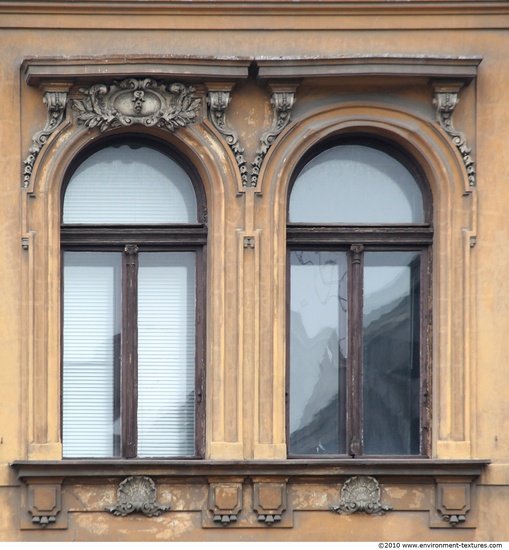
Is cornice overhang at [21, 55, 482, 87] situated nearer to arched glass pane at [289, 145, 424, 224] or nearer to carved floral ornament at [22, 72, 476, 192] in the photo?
carved floral ornament at [22, 72, 476, 192]

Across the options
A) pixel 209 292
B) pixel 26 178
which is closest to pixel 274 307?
pixel 209 292

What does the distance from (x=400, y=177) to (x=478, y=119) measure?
0.94 meters

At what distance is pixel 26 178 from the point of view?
15055mm

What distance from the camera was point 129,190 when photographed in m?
15.5

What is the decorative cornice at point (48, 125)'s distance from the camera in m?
15.1

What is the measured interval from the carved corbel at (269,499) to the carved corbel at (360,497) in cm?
49

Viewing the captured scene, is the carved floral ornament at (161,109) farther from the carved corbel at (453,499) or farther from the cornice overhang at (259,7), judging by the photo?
the carved corbel at (453,499)

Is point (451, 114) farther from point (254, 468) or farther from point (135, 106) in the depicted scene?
point (254, 468)

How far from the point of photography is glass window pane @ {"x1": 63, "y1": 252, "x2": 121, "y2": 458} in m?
15.3

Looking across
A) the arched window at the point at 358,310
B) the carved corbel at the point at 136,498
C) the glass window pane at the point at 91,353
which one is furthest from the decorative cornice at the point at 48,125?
the carved corbel at the point at 136,498

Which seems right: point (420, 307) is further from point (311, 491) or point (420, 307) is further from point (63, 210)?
point (63, 210)

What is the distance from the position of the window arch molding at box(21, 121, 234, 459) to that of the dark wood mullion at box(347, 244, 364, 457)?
1279 millimetres

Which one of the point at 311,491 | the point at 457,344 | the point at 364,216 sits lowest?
the point at 311,491

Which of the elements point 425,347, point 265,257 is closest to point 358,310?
point 425,347
